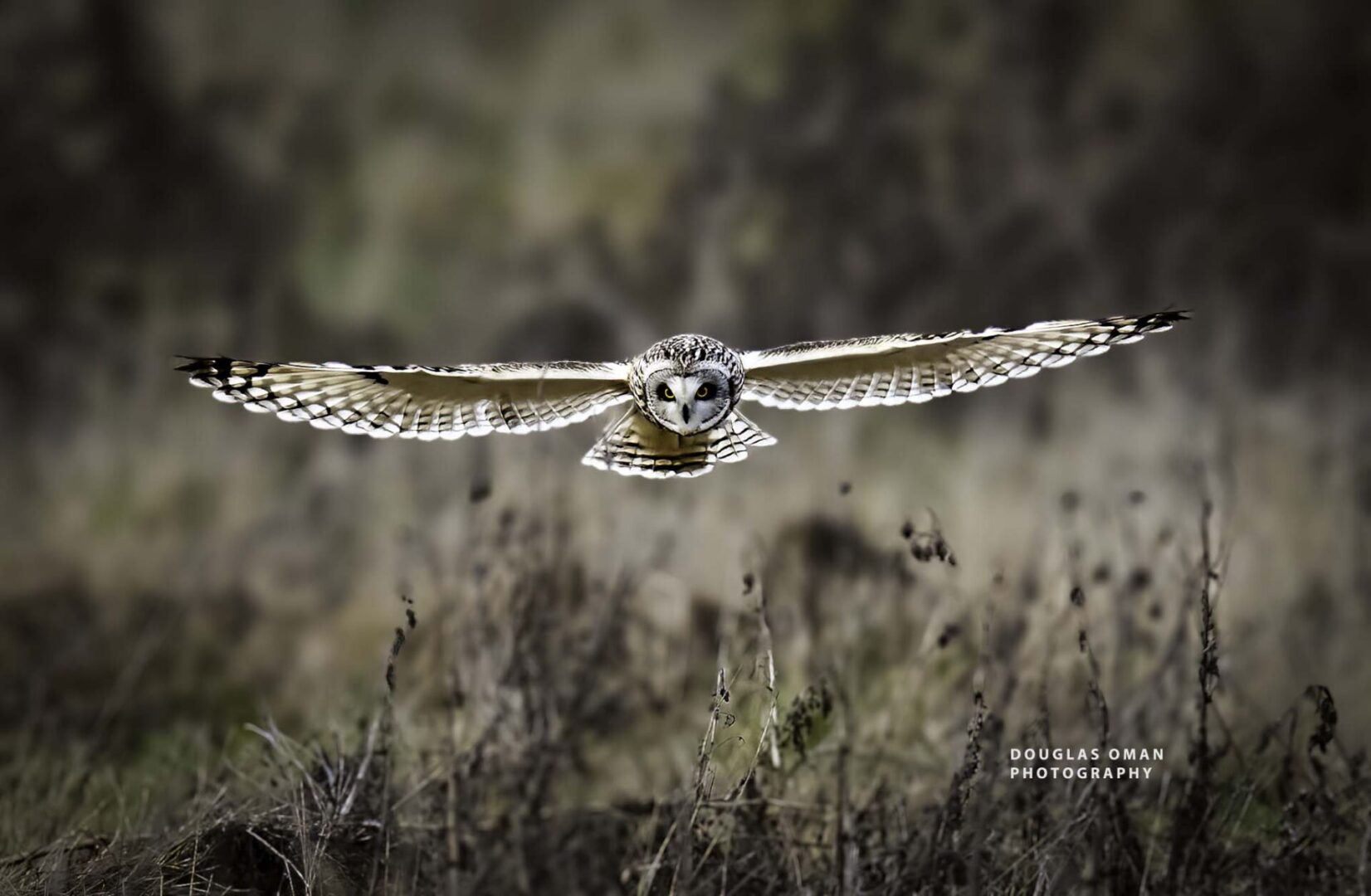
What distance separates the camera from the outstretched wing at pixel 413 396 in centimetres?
217

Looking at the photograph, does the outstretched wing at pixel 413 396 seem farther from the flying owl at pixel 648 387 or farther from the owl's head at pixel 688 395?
the owl's head at pixel 688 395

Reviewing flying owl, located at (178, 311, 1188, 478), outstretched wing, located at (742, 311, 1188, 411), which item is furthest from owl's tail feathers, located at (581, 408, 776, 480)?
outstretched wing, located at (742, 311, 1188, 411)

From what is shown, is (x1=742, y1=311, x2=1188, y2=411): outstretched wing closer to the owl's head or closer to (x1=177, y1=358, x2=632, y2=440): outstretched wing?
the owl's head

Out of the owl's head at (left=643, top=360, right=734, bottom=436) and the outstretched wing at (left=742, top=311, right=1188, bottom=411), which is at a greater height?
the outstretched wing at (left=742, top=311, right=1188, bottom=411)

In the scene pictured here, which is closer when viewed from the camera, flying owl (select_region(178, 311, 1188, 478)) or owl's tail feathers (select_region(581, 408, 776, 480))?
flying owl (select_region(178, 311, 1188, 478))

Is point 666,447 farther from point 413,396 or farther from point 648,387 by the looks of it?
point 413,396

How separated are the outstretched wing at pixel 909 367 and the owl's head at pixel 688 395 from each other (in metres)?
0.14

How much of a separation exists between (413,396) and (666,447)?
1.69ft

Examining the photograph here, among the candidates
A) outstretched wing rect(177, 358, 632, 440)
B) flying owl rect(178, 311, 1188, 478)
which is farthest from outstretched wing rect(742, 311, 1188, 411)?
outstretched wing rect(177, 358, 632, 440)

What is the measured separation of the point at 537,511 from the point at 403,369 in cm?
58

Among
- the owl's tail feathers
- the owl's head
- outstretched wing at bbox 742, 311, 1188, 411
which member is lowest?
the owl's tail feathers

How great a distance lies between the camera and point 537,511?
5.10 ft

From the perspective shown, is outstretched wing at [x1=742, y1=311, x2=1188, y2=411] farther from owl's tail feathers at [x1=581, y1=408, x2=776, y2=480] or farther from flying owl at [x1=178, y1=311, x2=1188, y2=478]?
owl's tail feathers at [x1=581, y1=408, x2=776, y2=480]

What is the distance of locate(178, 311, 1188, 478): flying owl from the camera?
2.15 metres
